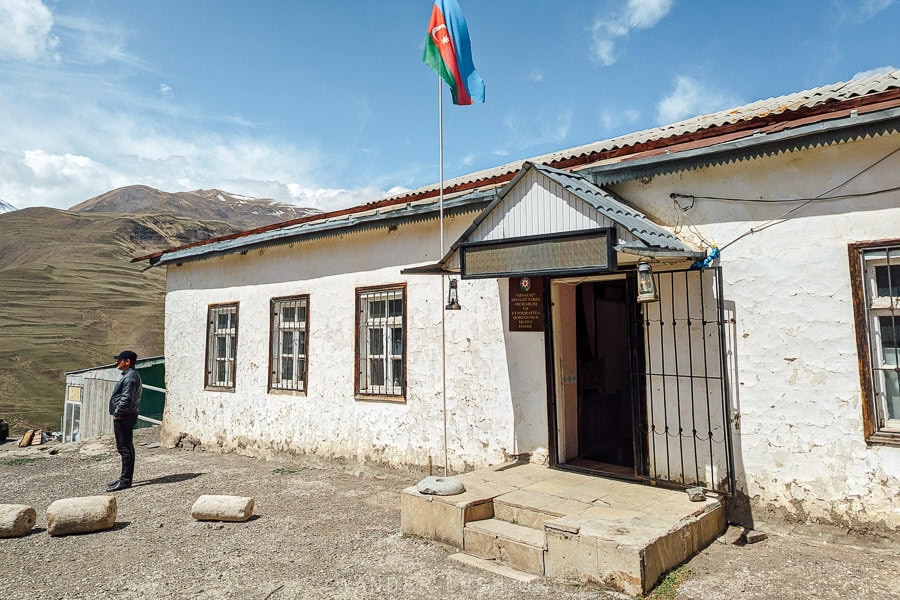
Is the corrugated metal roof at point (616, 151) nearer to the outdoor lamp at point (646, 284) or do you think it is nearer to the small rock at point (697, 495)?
A: the outdoor lamp at point (646, 284)

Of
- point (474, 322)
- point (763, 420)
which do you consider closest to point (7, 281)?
point (474, 322)

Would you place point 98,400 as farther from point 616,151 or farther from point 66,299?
point 66,299

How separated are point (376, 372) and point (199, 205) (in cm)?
13026

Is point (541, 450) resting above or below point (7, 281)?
below

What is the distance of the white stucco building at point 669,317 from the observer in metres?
4.39

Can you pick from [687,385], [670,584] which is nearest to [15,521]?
[670,584]

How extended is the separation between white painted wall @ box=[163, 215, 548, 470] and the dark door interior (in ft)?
2.29

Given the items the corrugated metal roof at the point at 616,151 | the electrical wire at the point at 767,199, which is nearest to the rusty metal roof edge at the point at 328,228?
the corrugated metal roof at the point at 616,151

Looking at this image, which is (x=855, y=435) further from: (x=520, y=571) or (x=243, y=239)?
(x=243, y=239)

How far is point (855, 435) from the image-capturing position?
4348mm

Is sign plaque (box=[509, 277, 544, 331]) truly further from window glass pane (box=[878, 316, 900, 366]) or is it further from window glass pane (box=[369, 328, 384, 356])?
window glass pane (box=[878, 316, 900, 366])

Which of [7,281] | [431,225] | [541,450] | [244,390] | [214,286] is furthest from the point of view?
[7,281]

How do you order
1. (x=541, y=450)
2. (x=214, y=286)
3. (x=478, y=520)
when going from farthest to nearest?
(x=214, y=286) < (x=541, y=450) < (x=478, y=520)

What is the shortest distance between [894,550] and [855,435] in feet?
2.65
